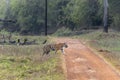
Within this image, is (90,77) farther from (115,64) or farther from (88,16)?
(88,16)

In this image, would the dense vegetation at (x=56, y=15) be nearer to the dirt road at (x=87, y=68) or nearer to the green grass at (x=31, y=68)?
the dirt road at (x=87, y=68)

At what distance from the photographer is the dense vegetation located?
154 ft

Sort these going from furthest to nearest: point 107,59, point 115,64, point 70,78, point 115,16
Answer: point 115,16 → point 107,59 → point 115,64 → point 70,78

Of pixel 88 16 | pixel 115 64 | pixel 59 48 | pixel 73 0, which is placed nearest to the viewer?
pixel 115 64

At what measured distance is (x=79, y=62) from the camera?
18.0 m

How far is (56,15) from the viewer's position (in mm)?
53812

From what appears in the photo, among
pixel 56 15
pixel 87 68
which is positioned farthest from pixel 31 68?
pixel 56 15

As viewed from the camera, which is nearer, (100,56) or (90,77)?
(90,77)

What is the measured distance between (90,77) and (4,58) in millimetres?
7115

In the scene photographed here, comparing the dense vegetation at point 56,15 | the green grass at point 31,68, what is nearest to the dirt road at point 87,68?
the green grass at point 31,68

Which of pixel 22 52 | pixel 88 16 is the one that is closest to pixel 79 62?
pixel 22 52

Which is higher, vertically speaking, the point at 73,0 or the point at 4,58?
the point at 73,0

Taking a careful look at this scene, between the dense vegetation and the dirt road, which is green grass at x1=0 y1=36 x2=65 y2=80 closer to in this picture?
the dirt road

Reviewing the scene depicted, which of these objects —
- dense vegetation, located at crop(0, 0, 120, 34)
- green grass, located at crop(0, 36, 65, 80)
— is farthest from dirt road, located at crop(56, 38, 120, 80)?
dense vegetation, located at crop(0, 0, 120, 34)
